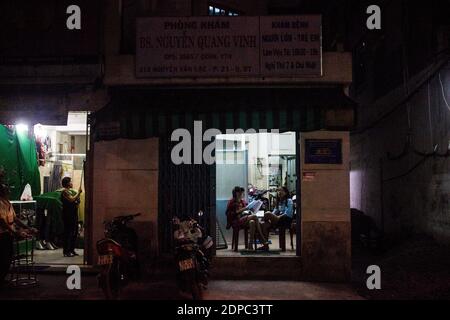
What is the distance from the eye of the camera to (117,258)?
750cm

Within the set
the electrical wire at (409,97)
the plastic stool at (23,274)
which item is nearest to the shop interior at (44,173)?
the plastic stool at (23,274)

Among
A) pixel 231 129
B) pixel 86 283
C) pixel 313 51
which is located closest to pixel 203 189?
pixel 231 129

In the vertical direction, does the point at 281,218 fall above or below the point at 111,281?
above

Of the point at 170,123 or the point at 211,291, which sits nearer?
the point at 211,291

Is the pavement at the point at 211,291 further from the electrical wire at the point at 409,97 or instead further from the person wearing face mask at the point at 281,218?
the electrical wire at the point at 409,97

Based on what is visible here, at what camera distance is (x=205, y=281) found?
8.13m

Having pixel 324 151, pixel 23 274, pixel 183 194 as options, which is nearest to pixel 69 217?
pixel 23 274

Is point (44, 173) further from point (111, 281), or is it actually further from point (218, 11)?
point (218, 11)

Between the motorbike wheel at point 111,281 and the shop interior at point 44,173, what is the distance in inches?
114

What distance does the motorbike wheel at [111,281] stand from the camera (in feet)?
23.9

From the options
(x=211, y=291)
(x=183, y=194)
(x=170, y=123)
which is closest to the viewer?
(x=211, y=291)

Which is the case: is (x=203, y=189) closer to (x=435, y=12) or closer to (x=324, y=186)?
(x=324, y=186)

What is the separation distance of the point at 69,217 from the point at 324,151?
6.64 m

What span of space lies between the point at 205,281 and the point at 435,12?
8836 mm
